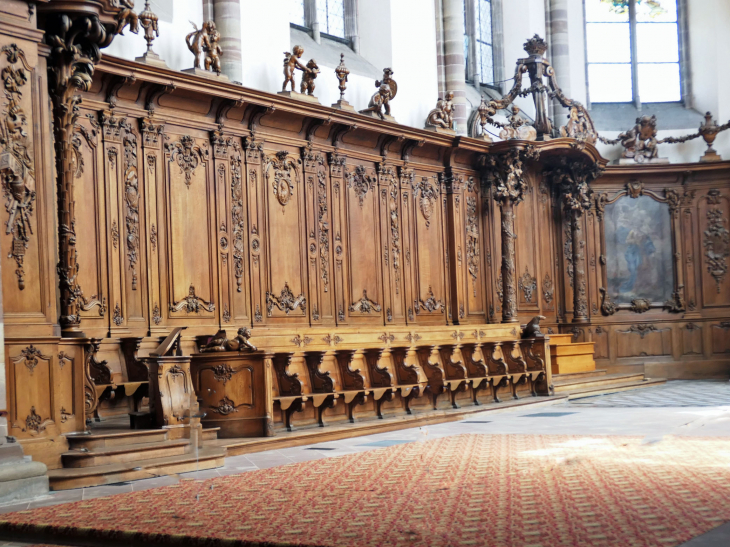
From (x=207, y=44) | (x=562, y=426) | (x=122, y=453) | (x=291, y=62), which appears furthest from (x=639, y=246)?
(x=122, y=453)

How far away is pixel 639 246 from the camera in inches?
792

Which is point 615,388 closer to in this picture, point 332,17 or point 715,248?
point 715,248

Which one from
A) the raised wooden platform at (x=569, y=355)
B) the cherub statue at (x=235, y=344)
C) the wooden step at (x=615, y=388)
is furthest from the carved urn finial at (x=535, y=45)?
the cherub statue at (x=235, y=344)

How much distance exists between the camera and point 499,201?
55.1ft

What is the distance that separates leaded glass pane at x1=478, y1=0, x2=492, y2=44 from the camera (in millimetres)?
20578

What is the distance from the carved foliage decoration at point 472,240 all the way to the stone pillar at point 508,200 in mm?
446

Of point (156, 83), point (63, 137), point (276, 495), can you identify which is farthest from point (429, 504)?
point (156, 83)

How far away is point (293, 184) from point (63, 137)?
5.11 meters

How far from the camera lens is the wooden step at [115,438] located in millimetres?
7656

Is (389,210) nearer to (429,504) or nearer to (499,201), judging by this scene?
(499,201)

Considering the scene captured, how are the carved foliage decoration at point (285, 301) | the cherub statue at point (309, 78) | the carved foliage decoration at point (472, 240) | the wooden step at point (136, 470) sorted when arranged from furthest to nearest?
the carved foliage decoration at point (472, 240) → the cherub statue at point (309, 78) → the carved foliage decoration at point (285, 301) → the wooden step at point (136, 470)

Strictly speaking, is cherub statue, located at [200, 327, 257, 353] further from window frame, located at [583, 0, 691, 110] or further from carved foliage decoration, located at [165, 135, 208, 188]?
window frame, located at [583, 0, 691, 110]

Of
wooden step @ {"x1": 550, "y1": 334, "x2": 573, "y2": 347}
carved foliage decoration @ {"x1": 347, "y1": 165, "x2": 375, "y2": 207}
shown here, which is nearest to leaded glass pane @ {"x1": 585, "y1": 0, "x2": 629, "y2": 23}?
wooden step @ {"x1": 550, "y1": 334, "x2": 573, "y2": 347}

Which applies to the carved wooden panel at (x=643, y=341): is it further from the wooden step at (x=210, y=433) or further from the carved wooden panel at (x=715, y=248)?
the wooden step at (x=210, y=433)
